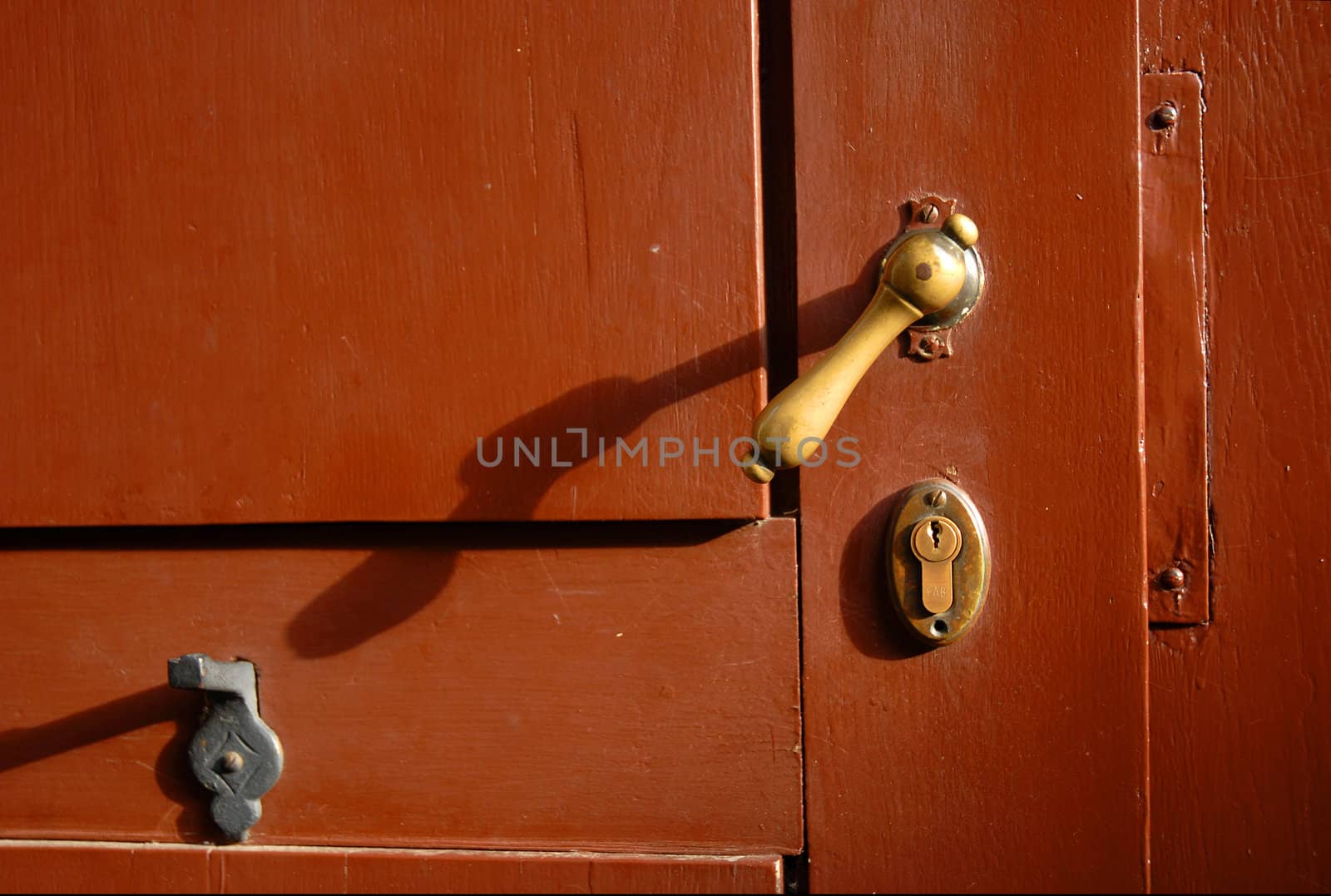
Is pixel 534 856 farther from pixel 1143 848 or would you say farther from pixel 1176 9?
pixel 1176 9

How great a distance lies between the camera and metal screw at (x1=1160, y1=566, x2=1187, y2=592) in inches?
19.3

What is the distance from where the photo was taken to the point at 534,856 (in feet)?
1.71

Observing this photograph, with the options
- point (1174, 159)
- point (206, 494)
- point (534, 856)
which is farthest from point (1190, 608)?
point (206, 494)

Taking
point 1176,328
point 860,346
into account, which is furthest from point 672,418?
point 1176,328

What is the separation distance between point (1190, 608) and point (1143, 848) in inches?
5.0

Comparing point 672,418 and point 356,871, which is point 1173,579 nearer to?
point 672,418

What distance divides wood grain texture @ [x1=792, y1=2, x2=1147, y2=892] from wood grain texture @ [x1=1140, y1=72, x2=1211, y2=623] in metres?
0.02

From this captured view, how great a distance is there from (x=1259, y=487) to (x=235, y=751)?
578 millimetres

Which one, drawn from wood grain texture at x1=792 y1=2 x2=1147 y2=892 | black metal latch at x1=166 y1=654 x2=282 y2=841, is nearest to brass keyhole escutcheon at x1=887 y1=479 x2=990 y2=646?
wood grain texture at x1=792 y1=2 x2=1147 y2=892

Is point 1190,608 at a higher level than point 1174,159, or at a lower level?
lower

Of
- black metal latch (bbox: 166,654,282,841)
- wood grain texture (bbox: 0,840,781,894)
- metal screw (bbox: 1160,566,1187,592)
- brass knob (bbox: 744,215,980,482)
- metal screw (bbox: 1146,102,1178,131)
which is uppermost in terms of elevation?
metal screw (bbox: 1146,102,1178,131)

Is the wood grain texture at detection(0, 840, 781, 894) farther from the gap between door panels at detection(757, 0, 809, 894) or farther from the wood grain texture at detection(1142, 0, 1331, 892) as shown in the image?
the wood grain texture at detection(1142, 0, 1331, 892)

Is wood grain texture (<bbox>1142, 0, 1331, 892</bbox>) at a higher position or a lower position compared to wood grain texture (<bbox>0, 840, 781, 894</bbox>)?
higher

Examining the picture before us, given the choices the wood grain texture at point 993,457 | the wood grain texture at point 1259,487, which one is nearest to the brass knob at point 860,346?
the wood grain texture at point 993,457
